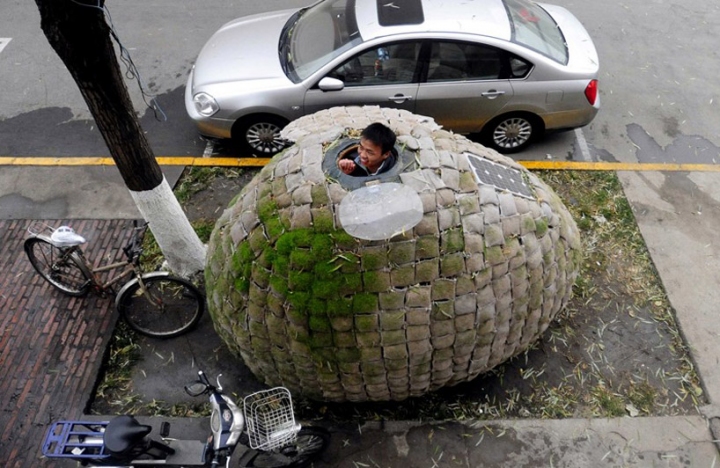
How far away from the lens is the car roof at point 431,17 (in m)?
5.76

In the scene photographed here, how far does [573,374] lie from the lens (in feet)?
15.1

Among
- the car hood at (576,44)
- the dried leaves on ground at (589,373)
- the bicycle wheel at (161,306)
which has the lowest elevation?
the dried leaves on ground at (589,373)

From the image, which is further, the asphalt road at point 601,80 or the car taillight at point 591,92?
the asphalt road at point 601,80

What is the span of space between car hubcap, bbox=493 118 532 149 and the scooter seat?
195 inches

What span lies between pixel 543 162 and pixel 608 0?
4858mm

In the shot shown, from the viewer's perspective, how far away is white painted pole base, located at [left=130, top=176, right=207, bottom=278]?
4582mm

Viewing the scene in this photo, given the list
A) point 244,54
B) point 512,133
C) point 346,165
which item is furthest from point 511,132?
point 346,165

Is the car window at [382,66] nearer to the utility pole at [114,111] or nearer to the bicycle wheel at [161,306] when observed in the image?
the utility pole at [114,111]

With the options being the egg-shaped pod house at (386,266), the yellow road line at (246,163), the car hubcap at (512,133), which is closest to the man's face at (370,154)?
the egg-shaped pod house at (386,266)

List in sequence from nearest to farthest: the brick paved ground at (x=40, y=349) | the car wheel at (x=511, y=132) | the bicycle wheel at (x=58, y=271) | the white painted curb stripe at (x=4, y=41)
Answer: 1. the brick paved ground at (x=40, y=349)
2. the bicycle wheel at (x=58, y=271)
3. the car wheel at (x=511, y=132)
4. the white painted curb stripe at (x=4, y=41)

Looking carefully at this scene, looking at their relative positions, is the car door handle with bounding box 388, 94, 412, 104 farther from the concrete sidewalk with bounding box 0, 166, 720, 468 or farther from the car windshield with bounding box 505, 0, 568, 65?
the concrete sidewalk with bounding box 0, 166, 720, 468

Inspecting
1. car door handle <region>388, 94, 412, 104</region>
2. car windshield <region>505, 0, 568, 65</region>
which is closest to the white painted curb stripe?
car door handle <region>388, 94, 412, 104</region>

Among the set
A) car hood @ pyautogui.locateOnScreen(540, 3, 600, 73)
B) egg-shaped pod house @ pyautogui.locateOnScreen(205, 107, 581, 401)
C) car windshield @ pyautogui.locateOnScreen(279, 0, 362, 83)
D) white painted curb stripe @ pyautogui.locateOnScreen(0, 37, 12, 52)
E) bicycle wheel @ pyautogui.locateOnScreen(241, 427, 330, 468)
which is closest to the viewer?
egg-shaped pod house @ pyautogui.locateOnScreen(205, 107, 581, 401)

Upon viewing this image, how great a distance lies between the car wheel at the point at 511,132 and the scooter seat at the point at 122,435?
488cm
